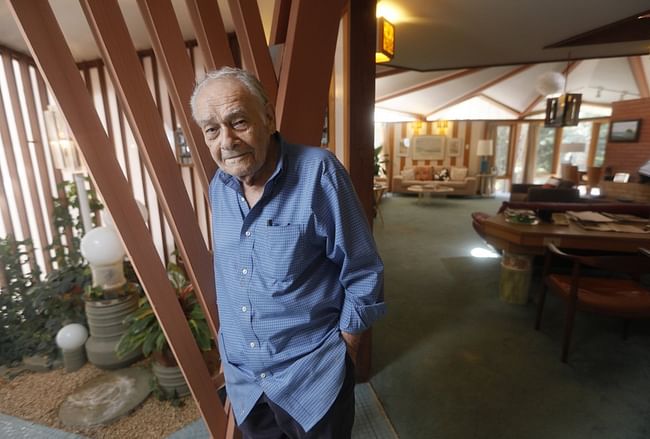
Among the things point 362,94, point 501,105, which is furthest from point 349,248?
point 501,105

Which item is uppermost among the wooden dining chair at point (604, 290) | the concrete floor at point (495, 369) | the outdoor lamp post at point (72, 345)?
the wooden dining chair at point (604, 290)

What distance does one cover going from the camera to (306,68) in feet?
4.41

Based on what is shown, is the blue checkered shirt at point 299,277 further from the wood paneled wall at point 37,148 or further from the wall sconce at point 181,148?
the wall sconce at point 181,148

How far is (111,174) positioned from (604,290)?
3.03 m

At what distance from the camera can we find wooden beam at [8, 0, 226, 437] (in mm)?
922

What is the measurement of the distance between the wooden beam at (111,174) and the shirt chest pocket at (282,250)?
0.53 metres

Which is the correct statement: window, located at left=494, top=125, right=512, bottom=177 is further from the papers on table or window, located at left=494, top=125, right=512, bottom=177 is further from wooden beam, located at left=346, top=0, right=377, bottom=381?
wooden beam, located at left=346, top=0, right=377, bottom=381

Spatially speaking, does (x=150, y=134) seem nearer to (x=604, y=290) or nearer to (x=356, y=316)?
(x=356, y=316)

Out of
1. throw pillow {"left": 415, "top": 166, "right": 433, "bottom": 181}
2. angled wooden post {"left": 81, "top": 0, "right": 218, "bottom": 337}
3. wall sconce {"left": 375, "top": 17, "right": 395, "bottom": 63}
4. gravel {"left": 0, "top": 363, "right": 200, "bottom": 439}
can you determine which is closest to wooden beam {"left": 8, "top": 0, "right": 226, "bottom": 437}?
angled wooden post {"left": 81, "top": 0, "right": 218, "bottom": 337}

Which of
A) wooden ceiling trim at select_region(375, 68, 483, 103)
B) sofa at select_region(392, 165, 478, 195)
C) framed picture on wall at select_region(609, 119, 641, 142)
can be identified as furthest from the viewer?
sofa at select_region(392, 165, 478, 195)

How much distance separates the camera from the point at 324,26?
1.34 m

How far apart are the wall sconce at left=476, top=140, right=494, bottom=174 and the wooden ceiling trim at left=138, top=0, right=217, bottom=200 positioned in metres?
10.2

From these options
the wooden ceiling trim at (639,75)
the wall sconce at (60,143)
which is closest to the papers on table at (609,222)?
the wall sconce at (60,143)

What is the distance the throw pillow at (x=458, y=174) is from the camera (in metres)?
10.0
